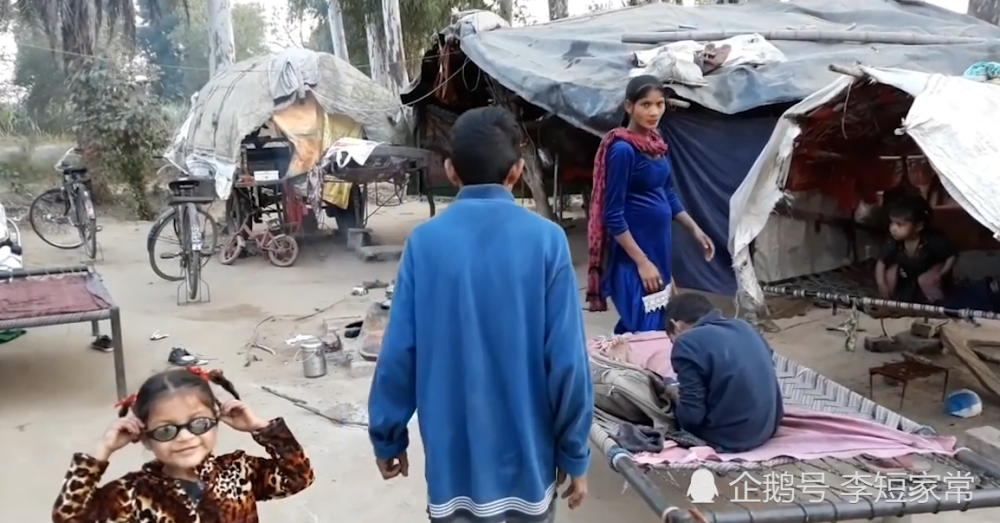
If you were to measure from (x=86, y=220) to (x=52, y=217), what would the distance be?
1.86 m

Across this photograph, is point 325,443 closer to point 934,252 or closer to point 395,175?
point 934,252

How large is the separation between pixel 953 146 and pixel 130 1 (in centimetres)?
1864

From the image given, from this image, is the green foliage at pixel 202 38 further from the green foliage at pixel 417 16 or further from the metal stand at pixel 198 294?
the metal stand at pixel 198 294

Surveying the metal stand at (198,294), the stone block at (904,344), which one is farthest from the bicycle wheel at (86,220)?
the stone block at (904,344)

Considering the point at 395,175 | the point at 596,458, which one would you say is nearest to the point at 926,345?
the point at 596,458

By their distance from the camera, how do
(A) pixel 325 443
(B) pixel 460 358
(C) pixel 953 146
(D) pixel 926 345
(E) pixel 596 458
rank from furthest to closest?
(D) pixel 926 345, (A) pixel 325 443, (E) pixel 596 458, (C) pixel 953 146, (B) pixel 460 358

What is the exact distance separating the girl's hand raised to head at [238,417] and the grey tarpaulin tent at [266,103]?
8181 mm

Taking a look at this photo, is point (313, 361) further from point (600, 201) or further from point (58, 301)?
point (600, 201)

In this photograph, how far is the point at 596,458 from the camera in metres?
3.86

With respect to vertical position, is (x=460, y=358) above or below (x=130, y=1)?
below

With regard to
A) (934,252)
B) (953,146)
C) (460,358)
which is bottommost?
(934,252)

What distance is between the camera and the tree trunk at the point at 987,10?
367 inches

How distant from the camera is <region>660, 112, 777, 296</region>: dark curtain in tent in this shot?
5.71 metres

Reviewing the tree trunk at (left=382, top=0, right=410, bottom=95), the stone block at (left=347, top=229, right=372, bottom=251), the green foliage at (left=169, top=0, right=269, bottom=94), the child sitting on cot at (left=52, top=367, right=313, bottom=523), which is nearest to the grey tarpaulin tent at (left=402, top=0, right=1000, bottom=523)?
the child sitting on cot at (left=52, top=367, right=313, bottom=523)
